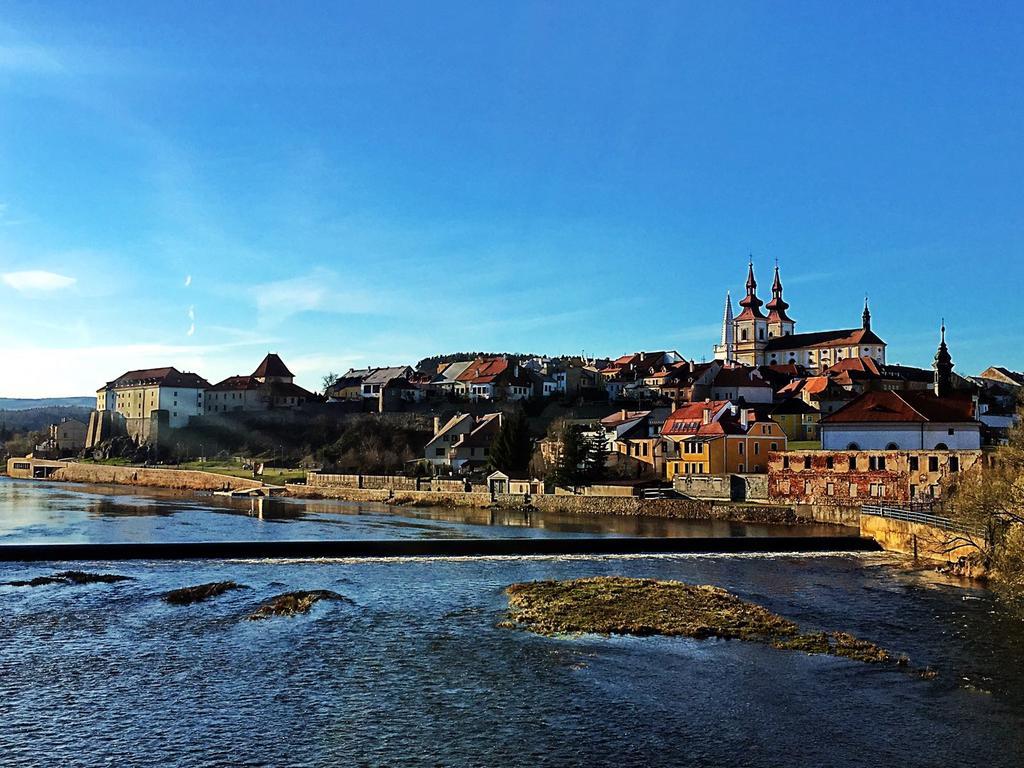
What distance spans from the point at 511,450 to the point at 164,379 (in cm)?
6115

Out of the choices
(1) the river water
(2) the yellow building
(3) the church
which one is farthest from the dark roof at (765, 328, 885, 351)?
(1) the river water

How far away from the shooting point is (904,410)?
49.9m

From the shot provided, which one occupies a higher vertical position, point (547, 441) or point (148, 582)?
point (547, 441)

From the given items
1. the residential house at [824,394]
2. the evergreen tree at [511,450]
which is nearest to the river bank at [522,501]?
the evergreen tree at [511,450]

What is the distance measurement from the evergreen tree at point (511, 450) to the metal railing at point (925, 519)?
1123 inches

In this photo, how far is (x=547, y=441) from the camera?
236 feet

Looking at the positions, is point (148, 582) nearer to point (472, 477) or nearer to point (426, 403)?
point (472, 477)

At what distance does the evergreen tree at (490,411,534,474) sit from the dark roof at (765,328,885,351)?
5760cm

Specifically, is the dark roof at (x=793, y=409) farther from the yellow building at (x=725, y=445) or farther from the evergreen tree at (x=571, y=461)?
the evergreen tree at (x=571, y=461)

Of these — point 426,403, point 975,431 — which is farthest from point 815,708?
point 426,403

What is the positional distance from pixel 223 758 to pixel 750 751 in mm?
8157

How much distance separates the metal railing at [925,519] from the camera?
96.1 ft

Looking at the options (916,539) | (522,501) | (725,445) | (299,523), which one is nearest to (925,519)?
(916,539)

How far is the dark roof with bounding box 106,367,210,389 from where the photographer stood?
111125 mm
